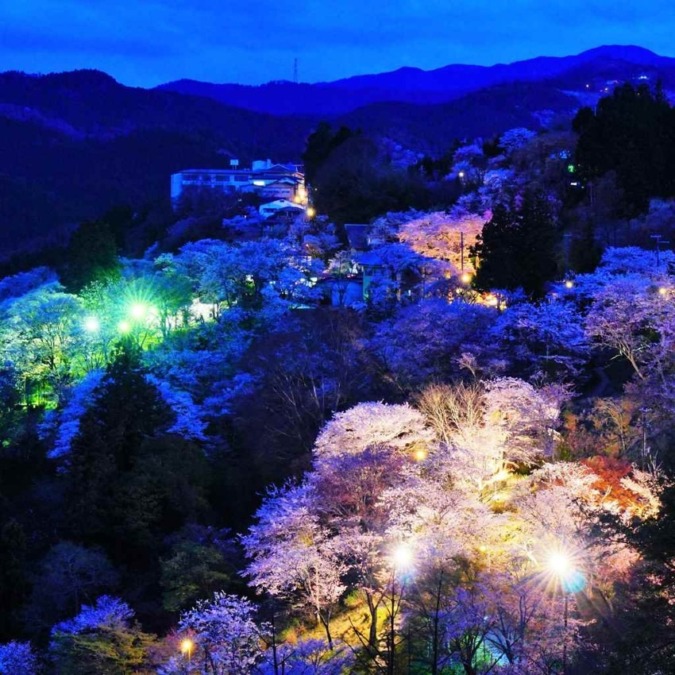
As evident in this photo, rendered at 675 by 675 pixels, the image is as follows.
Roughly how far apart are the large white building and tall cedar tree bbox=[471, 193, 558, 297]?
27.8m

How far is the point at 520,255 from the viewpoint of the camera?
22.1 m

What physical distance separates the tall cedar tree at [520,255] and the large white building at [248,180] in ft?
91.3

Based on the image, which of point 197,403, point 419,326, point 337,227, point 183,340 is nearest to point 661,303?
point 419,326

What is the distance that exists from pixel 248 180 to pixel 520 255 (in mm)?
37140

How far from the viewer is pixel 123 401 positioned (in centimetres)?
2067

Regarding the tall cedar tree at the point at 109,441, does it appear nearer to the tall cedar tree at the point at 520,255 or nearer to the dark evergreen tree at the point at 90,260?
the tall cedar tree at the point at 520,255

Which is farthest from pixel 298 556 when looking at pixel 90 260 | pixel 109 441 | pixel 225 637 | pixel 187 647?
pixel 90 260

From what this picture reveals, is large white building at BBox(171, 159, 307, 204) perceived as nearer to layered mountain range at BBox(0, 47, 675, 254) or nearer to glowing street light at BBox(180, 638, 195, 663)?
layered mountain range at BBox(0, 47, 675, 254)

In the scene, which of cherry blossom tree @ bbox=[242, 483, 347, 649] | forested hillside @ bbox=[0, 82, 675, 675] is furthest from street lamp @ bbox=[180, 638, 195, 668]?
cherry blossom tree @ bbox=[242, 483, 347, 649]

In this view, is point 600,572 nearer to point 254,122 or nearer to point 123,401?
point 123,401

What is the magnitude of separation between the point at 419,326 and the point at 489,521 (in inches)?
302

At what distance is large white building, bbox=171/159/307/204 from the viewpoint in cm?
5000

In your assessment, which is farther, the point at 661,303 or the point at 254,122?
the point at 254,122

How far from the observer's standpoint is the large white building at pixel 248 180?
164ft
